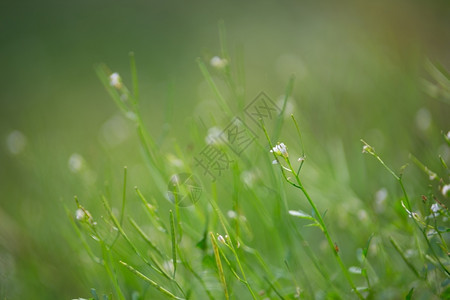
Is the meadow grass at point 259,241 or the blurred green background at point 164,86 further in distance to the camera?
the blurred green background at point 164,86

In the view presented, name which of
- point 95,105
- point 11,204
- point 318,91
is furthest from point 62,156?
point 318,91

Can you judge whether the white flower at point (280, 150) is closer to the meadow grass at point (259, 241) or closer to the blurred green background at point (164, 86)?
the meadow grass at point (259, 241)

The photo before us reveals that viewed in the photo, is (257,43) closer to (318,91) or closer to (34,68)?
(318,91)

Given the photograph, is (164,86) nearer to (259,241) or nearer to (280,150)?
(259,241)

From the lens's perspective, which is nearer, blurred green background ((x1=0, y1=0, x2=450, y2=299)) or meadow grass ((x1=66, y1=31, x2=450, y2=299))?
meadow grass ((x1=66, y1=31, x2=450, y2=299))

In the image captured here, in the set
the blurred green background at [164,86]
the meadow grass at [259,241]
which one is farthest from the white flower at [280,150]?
the blurred green background at [164,86]

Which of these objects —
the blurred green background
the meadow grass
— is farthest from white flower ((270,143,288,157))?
the blurred green background

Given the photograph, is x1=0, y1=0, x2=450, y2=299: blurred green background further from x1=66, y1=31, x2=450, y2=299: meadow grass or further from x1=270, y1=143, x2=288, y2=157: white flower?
x1=270, y1=143, x2=288, y2=157: white flower
